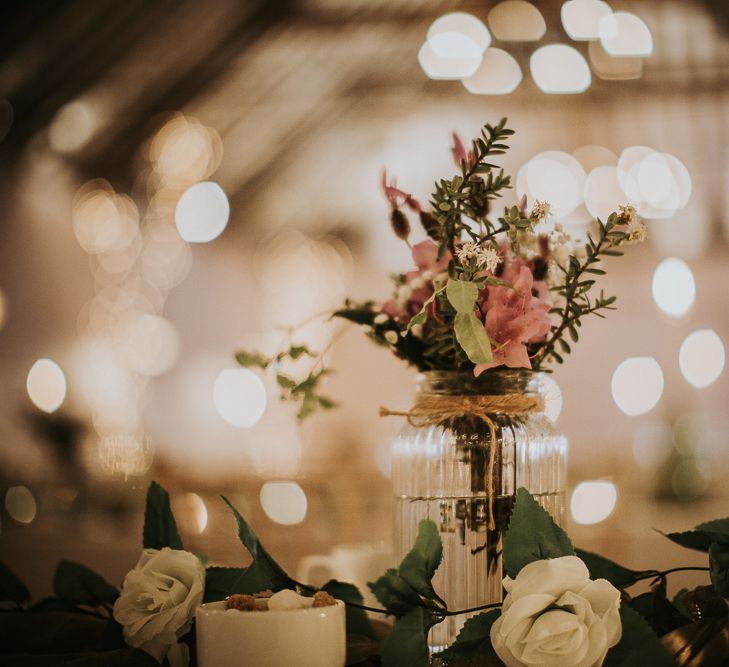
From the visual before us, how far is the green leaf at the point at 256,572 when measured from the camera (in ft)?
2.11

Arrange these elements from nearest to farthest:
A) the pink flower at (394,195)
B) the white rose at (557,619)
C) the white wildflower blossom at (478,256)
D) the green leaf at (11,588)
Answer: the white rose at (557,619), the white wildflower blossom at (478,256), the pink flower at (394,195), the green leaf at (11,588)

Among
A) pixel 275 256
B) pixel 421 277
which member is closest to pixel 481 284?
pixel 421 277

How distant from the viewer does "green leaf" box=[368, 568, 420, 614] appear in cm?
61

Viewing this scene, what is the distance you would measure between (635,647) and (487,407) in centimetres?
22

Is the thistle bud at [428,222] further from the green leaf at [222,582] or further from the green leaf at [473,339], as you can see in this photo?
the green leaf at [222,582]

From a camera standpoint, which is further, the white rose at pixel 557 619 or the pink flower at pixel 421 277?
the pink flower at pixel 421 277

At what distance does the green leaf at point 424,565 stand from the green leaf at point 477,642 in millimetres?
41

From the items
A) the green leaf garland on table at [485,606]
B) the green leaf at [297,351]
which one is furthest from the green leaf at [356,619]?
the green leaf at [297,351]

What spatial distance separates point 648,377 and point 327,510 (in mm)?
664

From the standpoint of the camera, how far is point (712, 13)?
1.66m

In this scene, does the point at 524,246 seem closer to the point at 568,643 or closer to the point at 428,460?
the point at 428,460

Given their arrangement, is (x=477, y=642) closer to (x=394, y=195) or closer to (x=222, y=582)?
(x=222, y=582)

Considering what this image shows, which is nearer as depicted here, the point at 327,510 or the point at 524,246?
the point at 524,246

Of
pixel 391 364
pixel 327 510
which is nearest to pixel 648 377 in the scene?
pixel 391 364
